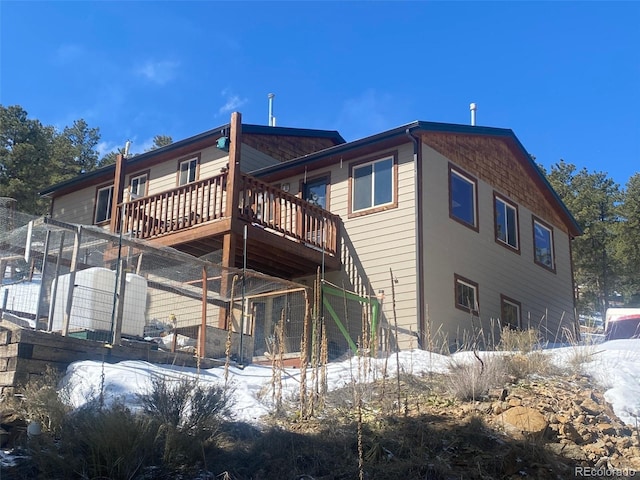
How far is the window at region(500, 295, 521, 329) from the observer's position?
51.8ft

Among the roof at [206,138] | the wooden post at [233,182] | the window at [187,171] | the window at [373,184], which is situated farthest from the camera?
the window at [187,171]

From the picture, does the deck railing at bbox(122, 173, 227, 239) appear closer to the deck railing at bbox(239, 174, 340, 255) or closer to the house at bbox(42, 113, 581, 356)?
the house at bbox(42, 113, 581, 356)

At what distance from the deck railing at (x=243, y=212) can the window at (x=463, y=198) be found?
8.69ft

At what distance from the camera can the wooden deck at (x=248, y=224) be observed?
13.0 meters

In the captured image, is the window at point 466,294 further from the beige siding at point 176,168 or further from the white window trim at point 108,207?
the white window trim at point 108,207

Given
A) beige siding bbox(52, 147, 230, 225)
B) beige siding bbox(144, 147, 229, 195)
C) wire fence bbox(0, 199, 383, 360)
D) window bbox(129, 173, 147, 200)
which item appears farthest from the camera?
window bbox(129, 173, 147, 200)

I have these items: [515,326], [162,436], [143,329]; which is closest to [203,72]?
[143,329]

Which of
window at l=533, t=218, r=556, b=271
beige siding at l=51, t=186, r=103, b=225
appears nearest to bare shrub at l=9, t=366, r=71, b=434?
beige siding at l=51, t=186, r=103, b=225

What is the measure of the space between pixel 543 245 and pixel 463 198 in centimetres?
409

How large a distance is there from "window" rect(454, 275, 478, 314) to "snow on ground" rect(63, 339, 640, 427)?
4601 millimetres

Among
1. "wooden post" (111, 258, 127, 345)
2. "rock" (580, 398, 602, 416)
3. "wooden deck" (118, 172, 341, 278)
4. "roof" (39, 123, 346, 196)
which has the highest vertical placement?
"roof" (39, 123, 346, 196)

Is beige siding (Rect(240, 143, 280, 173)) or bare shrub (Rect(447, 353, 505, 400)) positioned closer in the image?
bare shrub (Rect(447, 353, 505, 400))

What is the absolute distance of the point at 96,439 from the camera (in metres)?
5.48

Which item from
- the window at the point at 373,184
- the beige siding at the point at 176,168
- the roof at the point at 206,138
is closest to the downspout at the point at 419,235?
the window at the point at 373,184
